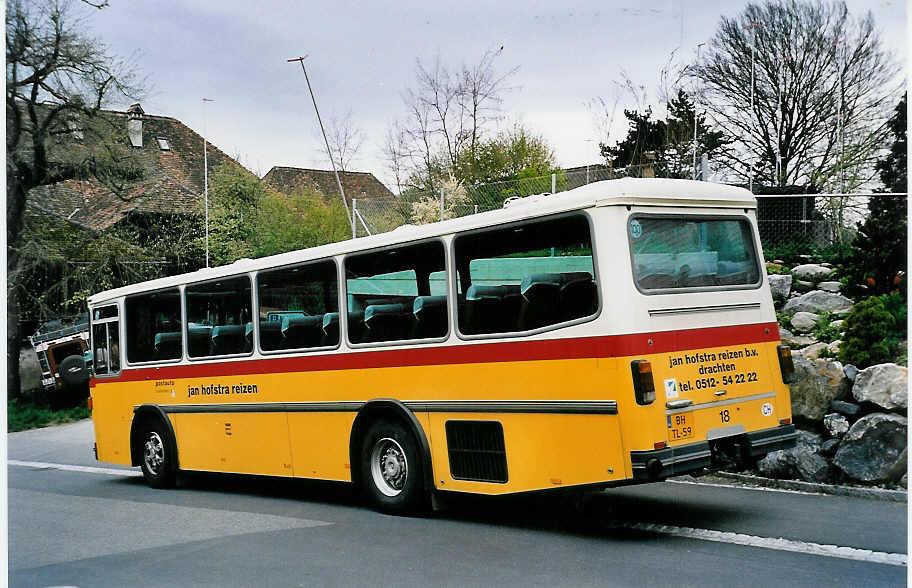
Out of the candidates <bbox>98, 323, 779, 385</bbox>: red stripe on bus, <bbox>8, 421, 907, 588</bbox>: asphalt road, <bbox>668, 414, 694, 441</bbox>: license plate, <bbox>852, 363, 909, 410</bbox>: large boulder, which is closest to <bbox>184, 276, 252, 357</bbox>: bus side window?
<bbox>98, 323, 779, 385</bbox>: red stripe on bus

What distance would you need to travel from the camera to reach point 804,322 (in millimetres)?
13578

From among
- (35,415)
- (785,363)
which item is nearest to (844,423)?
(785,363)

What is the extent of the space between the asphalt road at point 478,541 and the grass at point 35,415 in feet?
47.4

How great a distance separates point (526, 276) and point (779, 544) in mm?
2892

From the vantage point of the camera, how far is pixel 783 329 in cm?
1366

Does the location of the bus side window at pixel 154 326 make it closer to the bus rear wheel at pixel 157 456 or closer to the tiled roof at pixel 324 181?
the bus rear wheel at pixel 157 456

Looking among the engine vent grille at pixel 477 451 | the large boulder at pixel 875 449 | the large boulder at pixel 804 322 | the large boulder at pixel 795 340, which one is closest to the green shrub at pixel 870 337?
the large boulder at pixel 875 449

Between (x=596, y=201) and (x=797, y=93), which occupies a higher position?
(x=797, y=93)

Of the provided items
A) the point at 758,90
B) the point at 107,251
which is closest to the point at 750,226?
the point at 758,90

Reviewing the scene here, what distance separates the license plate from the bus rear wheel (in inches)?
296

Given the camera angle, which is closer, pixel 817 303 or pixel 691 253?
pixel 691 253

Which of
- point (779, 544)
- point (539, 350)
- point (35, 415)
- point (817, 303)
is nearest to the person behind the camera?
point (779, 544)

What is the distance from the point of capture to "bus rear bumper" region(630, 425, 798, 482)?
7406 millimetres

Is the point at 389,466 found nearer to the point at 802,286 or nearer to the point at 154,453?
the point at 154,453
